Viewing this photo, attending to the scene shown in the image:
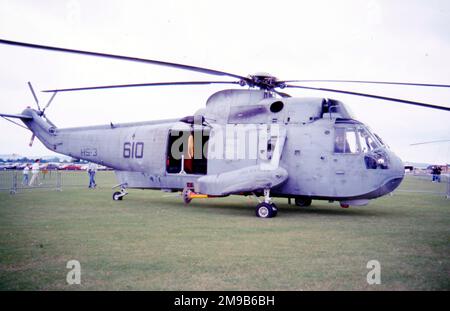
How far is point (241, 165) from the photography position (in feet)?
42.7

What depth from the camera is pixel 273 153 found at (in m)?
12.2

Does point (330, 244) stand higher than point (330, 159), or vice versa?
point (330, 159)

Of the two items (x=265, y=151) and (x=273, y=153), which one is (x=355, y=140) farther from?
(x=265, y=151)

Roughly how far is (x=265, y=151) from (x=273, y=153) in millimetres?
452

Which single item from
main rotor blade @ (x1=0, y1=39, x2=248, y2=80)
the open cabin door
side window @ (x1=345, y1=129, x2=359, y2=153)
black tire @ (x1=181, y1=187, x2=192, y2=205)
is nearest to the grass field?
black tire @ (x1=181, y1=187, x2=192, y2=205)

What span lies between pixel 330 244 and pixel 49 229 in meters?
6.35

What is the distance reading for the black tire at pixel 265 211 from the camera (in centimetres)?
1164

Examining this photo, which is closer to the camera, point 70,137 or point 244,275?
point 244,275

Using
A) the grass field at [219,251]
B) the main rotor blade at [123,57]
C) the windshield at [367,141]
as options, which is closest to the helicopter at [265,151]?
the windshield at [367,141]

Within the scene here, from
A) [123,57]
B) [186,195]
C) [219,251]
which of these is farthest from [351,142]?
[123,57]

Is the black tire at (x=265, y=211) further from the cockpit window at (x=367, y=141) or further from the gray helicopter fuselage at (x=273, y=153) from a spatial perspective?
the cockpit window at (x=367, y=141)
